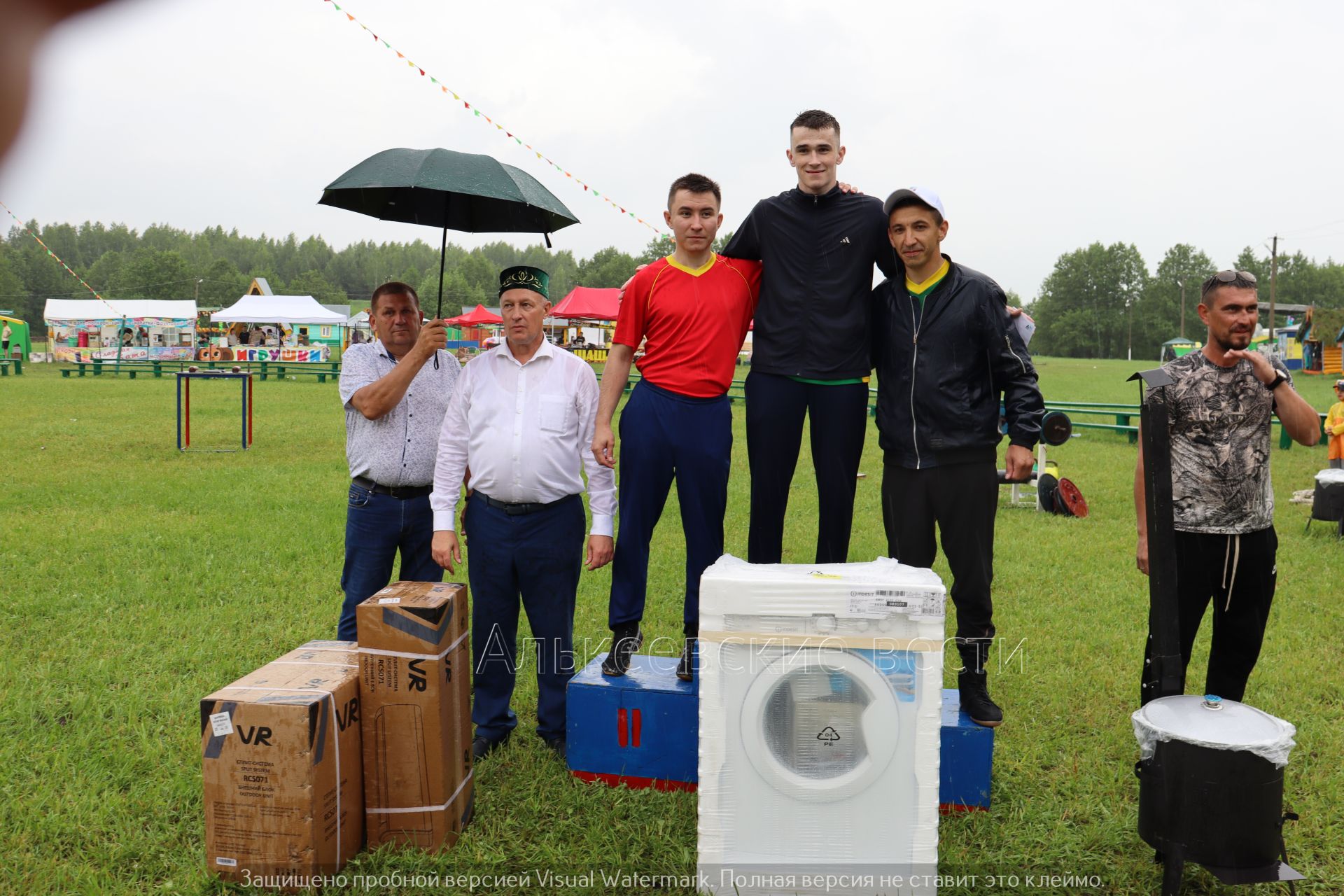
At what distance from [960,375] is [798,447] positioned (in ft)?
2.54

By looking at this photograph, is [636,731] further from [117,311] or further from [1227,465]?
[117,311]

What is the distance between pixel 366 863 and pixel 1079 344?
361 feet

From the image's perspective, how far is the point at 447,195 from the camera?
4.55 meters

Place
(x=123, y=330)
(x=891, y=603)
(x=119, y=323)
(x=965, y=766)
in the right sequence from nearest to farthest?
(x=891, y=603) → (x=965, y=766) → (x=123, y=330) → (x=119, y=323)

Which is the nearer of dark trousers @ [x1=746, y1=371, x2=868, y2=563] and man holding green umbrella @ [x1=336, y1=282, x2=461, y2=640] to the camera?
dark trousers @ [x1=746, y1=371, x2=868, y2=563]

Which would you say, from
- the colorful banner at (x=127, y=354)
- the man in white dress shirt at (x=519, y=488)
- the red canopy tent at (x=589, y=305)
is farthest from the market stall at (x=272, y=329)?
the man in white dress shirt at (x=519, y=488)

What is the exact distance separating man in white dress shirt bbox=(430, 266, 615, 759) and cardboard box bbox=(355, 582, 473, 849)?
616 mm

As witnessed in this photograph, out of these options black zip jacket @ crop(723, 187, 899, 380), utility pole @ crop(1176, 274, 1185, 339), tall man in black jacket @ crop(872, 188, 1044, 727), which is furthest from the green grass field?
utility pole @ crop(1176, 274, 1185, 339)

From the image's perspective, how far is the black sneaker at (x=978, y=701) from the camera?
3730 mm

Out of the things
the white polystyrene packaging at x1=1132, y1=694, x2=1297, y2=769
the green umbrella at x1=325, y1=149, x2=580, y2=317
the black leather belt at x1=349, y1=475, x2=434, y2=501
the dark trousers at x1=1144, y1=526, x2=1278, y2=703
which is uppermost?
the green umbrella at x1=325, y1=149, x2=580, y2=317

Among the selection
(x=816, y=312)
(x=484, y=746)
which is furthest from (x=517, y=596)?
(x=816, y=312)

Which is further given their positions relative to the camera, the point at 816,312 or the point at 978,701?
the point at 816,312

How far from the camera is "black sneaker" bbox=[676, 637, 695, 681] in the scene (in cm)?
404

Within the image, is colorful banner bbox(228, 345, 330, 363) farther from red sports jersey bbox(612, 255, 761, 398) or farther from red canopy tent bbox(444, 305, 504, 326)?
red sports jersey bbox(612, 255, 761, 398)
